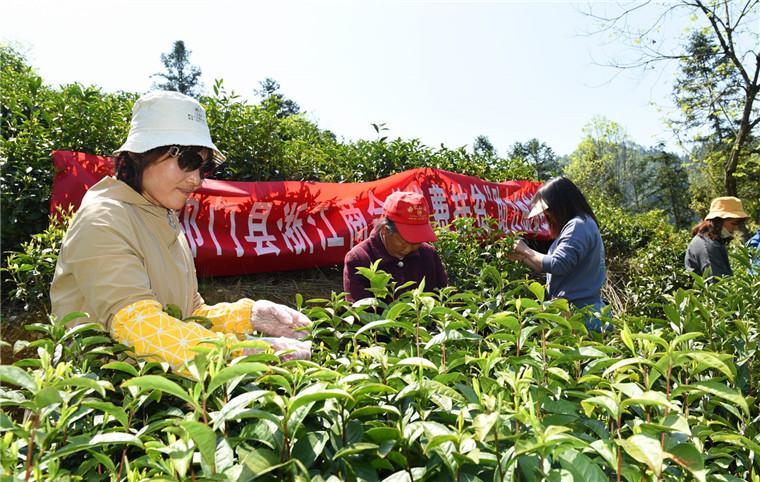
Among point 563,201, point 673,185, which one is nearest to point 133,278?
point 563,201

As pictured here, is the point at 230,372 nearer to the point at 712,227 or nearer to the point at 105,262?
the point at 105,262

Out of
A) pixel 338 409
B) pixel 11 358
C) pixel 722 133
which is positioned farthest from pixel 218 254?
pixel 722 133

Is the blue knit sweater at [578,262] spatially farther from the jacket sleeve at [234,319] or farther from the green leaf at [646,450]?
the green leaf at [646,450]

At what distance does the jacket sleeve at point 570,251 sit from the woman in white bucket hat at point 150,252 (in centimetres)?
219

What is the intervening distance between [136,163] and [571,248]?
2.51 m

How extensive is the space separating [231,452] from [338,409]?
163 millimetres

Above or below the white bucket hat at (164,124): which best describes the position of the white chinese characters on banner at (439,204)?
below

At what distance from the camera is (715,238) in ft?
15.6

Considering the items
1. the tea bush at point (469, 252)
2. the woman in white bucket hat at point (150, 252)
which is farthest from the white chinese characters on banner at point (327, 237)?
the woman in white bucket hat at point (150, 252)

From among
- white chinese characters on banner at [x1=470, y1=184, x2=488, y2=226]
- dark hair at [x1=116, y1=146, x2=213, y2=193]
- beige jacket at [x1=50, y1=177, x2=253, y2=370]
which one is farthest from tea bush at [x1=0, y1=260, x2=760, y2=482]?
white chinese characters on banner at [x1=470, y1=184, x2=488, y2=226]

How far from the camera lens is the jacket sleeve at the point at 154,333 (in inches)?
46.1

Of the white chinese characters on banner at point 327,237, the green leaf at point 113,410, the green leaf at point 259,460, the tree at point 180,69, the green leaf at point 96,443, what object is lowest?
the green leaf at point 259,460

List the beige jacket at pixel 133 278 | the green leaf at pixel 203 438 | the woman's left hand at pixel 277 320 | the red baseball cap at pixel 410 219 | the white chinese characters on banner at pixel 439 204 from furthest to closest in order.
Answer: the white chinese characters on banner at pixel 439 204
the red baseball cap at pixel 410 219
the woman's left hand at pixel 277 320
the beige jacket at pixel 133 278
the green leaf at pixel 203 438

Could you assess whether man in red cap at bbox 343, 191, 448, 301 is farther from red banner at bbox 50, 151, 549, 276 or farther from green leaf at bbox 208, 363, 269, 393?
green leaf at bbox 208, 363, 269, 393
